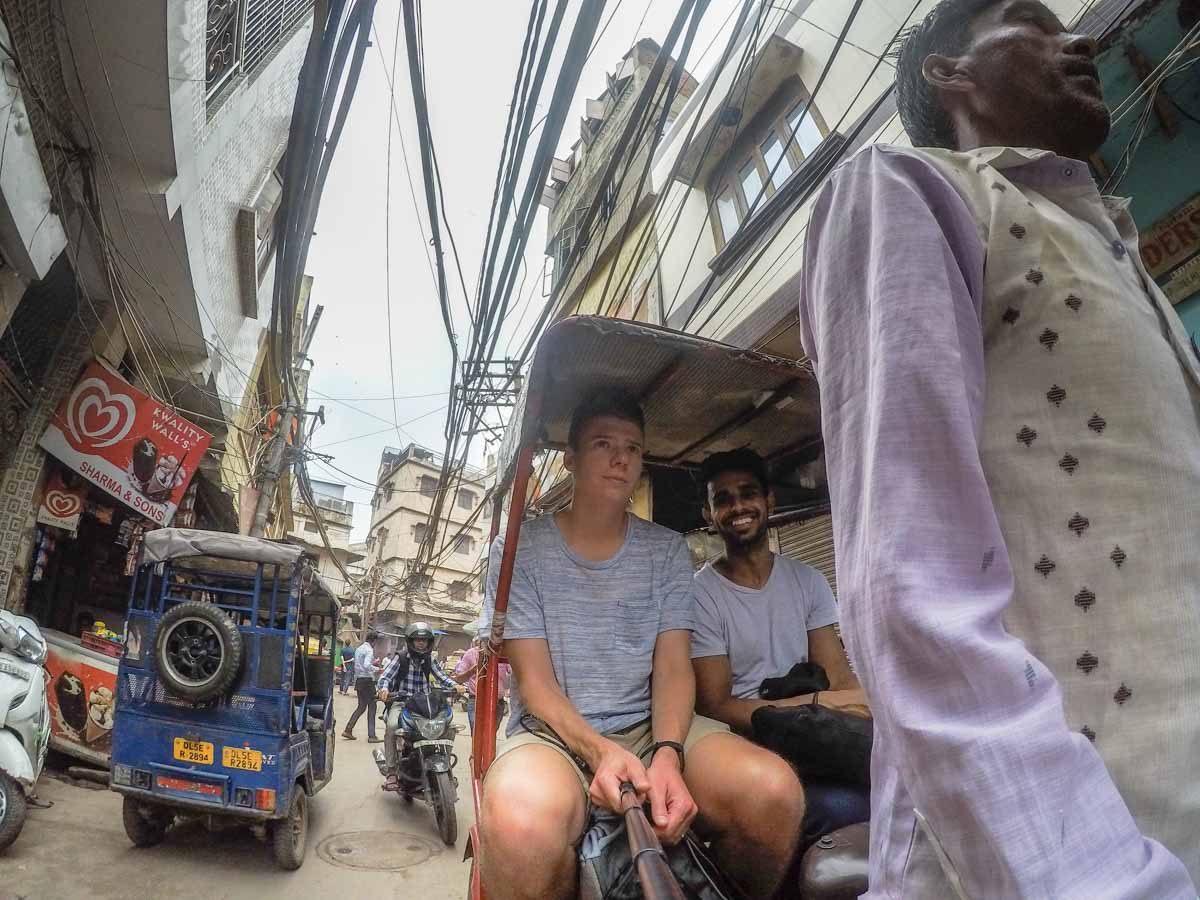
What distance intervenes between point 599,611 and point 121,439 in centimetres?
719

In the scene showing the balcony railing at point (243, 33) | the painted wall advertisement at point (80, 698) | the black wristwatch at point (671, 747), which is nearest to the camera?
the black wristwatch at point (671, 747)

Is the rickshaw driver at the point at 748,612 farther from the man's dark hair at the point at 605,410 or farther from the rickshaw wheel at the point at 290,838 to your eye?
the rickshaw wheel at the point at 290,838

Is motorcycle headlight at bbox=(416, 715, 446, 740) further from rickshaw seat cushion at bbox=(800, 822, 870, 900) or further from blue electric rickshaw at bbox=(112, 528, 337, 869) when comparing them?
rickshaw seat cushion at bbox=(800, 822, 870, 900)

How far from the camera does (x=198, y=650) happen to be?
552cm

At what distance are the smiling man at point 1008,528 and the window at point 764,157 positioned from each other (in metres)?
5.34

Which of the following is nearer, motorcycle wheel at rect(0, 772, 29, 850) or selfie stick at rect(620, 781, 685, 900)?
selfie stick at rect(620, 781, 685, 900)

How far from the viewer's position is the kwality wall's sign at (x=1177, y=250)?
291 centimetres

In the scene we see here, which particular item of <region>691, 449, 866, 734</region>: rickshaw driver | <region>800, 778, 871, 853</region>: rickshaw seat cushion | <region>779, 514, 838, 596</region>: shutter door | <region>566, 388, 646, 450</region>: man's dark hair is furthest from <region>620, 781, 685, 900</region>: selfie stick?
<region>779, 514, 838, 596</region>: shutter door

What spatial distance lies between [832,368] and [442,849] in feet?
22.9

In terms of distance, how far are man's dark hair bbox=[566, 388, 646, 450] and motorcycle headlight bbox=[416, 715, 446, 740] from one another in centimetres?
615

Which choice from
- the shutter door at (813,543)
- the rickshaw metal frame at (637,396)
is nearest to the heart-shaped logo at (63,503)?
the rickshaw metal frame at (637,396)

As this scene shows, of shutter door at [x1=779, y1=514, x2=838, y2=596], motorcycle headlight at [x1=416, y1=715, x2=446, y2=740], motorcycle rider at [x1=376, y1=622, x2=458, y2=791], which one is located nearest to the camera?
shutter door at [x1=779, y1=514, x2=838, y2=596]

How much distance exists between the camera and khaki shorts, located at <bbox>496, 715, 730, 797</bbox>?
1683mm

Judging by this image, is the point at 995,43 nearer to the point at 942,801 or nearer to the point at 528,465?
the point at 942,801
